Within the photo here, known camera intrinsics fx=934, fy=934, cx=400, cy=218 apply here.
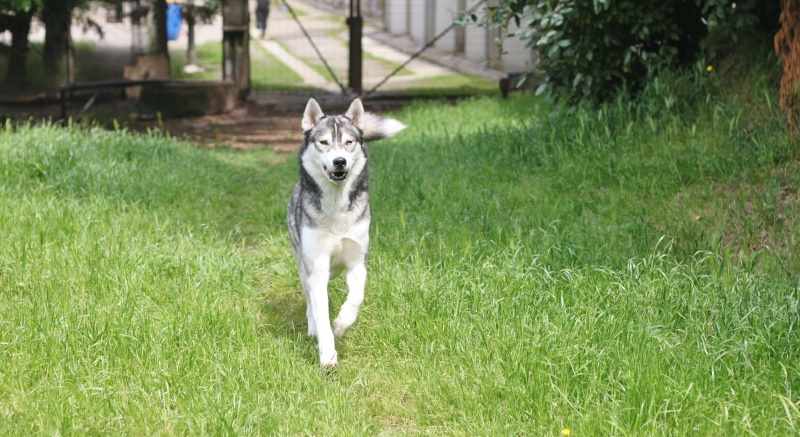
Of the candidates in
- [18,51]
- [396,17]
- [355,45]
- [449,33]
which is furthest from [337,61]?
[18,51]

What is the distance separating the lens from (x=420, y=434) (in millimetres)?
4199

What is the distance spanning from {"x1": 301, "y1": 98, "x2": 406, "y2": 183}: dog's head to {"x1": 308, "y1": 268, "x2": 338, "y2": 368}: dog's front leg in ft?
1.78

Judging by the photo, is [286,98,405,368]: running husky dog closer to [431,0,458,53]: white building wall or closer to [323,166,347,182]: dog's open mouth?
[323,166,347,182]: dog's open mouth

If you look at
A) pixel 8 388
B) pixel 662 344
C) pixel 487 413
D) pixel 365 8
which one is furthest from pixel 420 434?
pixel 365 8

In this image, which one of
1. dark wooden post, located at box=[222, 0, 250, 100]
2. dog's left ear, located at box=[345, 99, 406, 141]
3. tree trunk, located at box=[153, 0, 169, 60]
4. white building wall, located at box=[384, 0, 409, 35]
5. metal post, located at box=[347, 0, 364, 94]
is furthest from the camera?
white building wall, located at box=[384, 0, 409, 35]

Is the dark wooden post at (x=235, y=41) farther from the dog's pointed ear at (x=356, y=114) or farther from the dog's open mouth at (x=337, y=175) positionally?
the dog's open mouth at (x=337, y=175)

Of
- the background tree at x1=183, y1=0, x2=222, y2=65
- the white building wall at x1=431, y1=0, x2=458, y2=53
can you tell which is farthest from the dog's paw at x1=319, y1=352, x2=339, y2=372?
the white building wall at x1=431, y1=0, x2=458, y2=53

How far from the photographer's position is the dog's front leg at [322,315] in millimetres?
4820

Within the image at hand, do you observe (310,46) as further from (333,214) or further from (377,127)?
(333,214)

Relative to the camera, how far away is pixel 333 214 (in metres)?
5.21

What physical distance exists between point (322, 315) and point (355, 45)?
1235cm

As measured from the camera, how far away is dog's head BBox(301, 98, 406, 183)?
5078 millimetres

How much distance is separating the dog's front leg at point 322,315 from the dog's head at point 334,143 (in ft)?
1.78

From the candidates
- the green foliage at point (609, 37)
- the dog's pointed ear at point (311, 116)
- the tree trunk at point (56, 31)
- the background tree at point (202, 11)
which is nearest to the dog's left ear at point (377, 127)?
the dog's pointed ear at point (311, 116)
